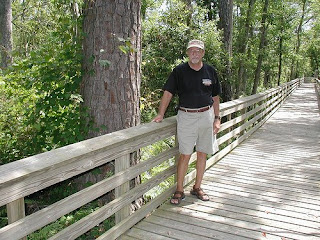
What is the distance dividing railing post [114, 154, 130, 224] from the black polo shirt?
41.5 inches

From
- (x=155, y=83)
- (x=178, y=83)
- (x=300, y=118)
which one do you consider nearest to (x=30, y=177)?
(x=178, y=83)

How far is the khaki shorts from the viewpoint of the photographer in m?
3.82

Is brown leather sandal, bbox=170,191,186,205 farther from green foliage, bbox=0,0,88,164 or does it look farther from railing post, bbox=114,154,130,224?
green foliage, bbox=0,0,88,164

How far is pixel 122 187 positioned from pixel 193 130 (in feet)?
3.80

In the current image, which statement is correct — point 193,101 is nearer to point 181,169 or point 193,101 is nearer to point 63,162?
point 181,169

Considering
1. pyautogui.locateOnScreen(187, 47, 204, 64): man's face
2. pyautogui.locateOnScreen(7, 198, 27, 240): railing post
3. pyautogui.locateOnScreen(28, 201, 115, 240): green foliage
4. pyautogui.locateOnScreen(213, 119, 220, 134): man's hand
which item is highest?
pyautogui.locateOnScreen(187, 47, 204, 64): man's face

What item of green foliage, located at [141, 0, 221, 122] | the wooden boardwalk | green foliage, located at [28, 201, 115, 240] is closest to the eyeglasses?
the wooden boardwalk

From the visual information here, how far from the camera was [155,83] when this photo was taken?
29.8 feet

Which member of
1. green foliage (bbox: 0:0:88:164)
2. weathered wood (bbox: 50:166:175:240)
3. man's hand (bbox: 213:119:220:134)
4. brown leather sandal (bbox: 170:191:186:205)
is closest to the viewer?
weathered wood (bbox: 50:166:175:240)

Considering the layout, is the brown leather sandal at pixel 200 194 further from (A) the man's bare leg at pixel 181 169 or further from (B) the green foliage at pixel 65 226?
(B) the green foliage at pixel 65 226

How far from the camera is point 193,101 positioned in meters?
3.76

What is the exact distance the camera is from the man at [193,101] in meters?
3.72

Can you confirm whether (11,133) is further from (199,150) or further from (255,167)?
(255,167)

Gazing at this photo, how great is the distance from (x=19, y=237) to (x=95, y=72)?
218cm
